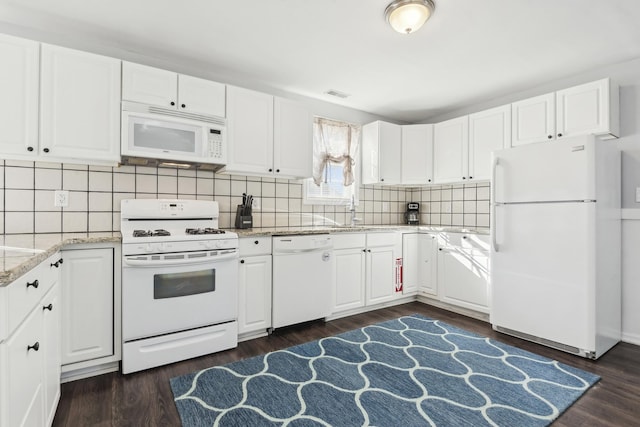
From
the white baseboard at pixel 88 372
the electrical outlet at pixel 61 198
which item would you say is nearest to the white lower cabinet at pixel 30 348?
the white baseboard at pixel 88 372

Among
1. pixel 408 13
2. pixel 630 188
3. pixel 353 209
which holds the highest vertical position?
pixel 408 13

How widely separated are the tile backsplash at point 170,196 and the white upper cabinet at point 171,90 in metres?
0.59

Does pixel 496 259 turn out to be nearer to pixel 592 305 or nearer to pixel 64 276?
pixel 592 305

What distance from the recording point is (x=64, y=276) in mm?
1962

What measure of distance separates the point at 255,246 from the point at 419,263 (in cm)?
208

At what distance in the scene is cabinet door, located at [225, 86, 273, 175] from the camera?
283 centimetres

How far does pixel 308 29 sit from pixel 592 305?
2.87 meters

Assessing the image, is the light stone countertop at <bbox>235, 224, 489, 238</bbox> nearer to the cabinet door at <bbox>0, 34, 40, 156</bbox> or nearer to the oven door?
the oven door

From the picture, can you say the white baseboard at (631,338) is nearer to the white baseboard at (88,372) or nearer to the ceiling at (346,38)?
the ceiling at (346,38)

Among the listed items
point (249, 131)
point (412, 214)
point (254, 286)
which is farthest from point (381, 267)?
point (249, 131)

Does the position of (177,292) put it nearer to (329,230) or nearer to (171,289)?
(171,289)

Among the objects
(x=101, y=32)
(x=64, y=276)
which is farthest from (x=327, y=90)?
(x=64, y=276)

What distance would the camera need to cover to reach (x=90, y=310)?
2.06 metres

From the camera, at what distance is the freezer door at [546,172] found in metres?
2.38
